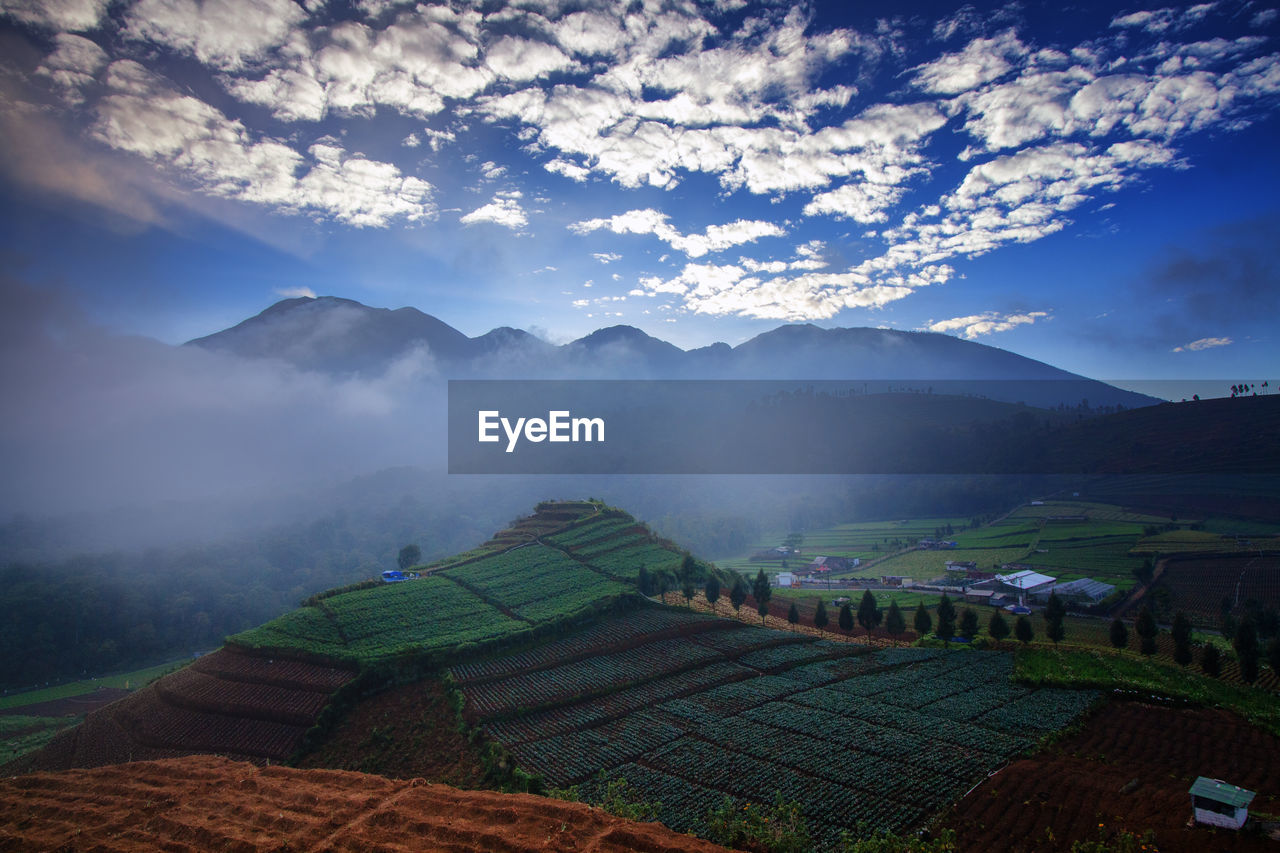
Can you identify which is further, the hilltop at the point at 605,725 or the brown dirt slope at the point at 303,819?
the hilltop at the point at 605,725

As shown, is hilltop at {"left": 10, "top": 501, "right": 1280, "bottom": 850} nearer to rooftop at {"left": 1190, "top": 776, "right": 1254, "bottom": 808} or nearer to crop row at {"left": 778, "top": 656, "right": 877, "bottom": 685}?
crop row at {"left": 778, "top": 656, "right": 877, "bottom": 685}

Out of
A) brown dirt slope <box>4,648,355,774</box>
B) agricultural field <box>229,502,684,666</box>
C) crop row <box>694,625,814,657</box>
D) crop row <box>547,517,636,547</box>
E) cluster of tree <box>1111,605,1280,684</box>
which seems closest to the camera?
brown dirt slope <box>4,648,355,774</box>

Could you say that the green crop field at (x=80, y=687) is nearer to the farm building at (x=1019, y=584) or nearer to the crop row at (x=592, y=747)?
the crop row at (x=592, y=747)

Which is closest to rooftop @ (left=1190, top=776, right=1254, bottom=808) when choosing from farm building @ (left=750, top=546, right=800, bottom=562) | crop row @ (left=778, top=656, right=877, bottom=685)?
crop row @ (left=778, top=656, right=877, bottom=685)

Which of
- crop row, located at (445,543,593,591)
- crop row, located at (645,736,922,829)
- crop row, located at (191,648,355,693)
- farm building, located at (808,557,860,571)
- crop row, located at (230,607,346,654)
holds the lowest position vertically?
farm building, located at (808,557,860,571)

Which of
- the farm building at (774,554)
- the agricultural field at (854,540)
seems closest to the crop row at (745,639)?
the agricultural field at (854,540)
